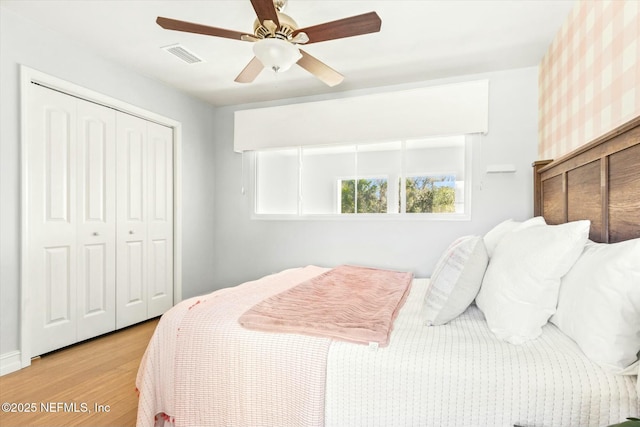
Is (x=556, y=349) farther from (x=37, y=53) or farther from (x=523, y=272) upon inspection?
(x=37, y=53)

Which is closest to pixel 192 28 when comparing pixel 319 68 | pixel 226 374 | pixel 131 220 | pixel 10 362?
pixel 319 68

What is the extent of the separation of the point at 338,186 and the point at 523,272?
2.50 meters

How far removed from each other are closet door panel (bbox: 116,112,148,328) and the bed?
5.96ft

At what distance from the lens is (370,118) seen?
3.33m

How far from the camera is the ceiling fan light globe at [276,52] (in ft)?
5.90

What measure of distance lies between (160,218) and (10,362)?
1624 mm

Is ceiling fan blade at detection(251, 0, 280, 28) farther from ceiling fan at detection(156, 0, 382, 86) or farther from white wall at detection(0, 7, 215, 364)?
white wall at detection(0, 7, 215, 364)

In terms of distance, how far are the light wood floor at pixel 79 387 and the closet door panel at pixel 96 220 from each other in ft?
0.86

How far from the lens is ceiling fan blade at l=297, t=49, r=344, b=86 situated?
6.93ft

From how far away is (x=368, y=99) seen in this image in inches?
131

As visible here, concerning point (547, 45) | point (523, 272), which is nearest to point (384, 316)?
point (523, 272)

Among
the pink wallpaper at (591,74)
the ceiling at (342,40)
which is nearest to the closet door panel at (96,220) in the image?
the ceiling at (342,40)

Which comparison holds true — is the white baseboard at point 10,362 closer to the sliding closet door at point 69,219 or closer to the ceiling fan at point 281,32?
the sliding closet door at point 69,219

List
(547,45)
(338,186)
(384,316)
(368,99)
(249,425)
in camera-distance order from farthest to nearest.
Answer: (338,186) < (368,99) < (547,45) < (384,316) < (249,425)
